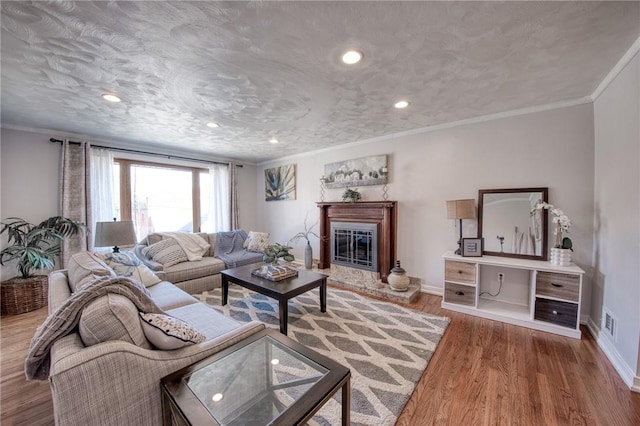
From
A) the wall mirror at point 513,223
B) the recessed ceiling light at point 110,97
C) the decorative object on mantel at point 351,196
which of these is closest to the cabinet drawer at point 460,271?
the wall mirror at point 513,223

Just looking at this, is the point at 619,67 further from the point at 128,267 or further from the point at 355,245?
the point at 128,267

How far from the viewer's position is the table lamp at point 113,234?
274 centimetres

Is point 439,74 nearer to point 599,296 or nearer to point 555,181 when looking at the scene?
point 555,181

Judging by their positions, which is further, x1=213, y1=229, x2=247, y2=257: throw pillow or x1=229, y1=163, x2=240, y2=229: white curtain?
x1=229, y1=163, x2=240, y2=229: white curtain

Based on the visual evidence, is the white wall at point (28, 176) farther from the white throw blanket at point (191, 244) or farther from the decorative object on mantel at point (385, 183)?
the decorative object on mantel at point (385, 183)

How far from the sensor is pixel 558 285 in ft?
7.82

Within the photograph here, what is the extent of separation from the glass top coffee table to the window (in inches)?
163

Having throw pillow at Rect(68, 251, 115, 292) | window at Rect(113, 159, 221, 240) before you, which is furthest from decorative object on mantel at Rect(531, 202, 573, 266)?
window at Rect(113, 159, 221, 240)

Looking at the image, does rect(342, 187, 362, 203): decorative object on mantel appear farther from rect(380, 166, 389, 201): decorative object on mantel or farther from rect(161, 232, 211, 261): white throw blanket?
rect(161, 232, 211, 261): white throw blanket

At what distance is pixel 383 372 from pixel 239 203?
4.83 meters

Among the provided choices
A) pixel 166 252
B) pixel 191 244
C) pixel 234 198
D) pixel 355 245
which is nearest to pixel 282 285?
pixel 355 245

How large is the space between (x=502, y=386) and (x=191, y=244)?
4.08 meters

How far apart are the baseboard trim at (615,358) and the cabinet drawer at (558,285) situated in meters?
0.35

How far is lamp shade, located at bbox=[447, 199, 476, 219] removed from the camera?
116 inches
